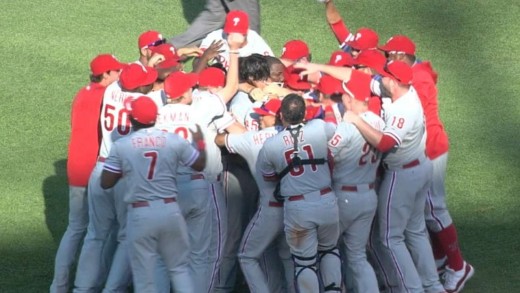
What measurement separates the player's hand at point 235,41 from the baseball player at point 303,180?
123 centimetres

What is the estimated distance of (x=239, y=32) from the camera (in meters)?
9.35

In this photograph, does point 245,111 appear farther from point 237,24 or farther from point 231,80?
point 237,24

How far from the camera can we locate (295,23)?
13.8 metres

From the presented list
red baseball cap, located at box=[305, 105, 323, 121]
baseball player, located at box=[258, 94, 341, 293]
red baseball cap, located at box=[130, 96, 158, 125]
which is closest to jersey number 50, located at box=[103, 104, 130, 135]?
red baseball cap, located at box=[130, 96, 158, 125]

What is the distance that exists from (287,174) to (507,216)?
2919 millimetres

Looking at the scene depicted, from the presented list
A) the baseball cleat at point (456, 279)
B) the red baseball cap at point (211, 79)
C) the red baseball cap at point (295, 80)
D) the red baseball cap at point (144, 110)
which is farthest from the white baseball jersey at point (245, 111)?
the baseball cleat at point (456, 279)

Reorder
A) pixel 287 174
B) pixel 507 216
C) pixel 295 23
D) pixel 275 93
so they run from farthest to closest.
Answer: pixel 295 23, pixel 507 216, pixel 275 93, pixel 287 174

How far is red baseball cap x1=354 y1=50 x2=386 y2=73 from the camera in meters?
8.83

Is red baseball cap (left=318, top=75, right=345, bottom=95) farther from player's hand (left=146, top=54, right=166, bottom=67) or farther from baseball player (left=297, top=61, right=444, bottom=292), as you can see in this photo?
→ player's hand (left=146, top=54, right=166, bottom=67)

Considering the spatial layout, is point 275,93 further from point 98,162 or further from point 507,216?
point 507,216

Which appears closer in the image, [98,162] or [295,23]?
[98,162]

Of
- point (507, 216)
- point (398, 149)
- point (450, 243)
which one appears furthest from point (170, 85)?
point (507, 216)

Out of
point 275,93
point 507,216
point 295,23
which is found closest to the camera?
point 275,93

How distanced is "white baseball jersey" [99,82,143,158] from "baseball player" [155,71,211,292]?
0.28 metres
